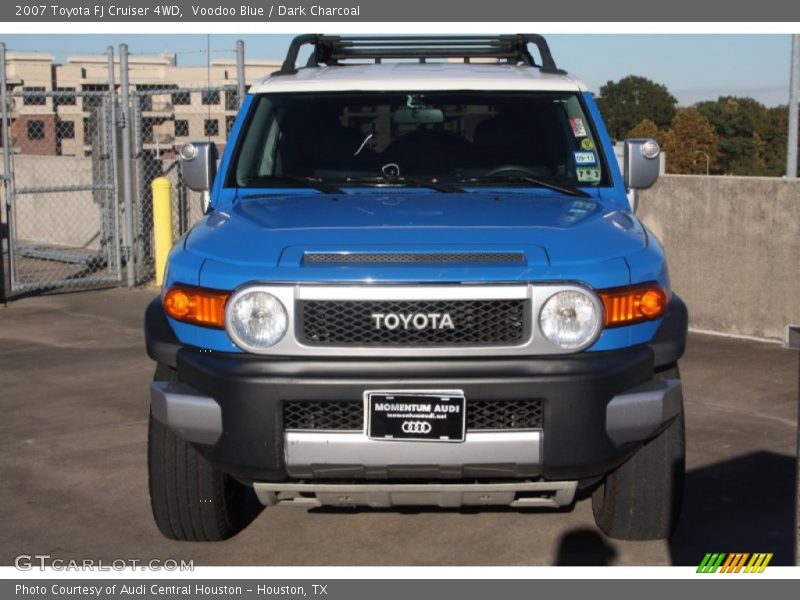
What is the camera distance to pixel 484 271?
14.1ft

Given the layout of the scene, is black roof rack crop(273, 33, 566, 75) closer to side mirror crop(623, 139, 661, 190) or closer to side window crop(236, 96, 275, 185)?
side window crop(236, 96, 275, 185)

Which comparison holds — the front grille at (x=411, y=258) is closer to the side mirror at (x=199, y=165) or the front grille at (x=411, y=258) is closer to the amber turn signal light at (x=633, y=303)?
the amber turn signal light at (x=633, y=303)

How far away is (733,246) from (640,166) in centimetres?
471

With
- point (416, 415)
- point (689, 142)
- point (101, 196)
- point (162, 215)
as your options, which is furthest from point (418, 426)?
point (689, 142)

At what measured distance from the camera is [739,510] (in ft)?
18.7

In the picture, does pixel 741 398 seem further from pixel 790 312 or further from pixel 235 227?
pixel 235 227

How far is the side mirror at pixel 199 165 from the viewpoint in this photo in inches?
226

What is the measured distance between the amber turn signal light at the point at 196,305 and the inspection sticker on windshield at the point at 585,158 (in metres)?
2.04

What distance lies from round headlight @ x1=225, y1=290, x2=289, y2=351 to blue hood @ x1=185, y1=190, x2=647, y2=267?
136 millimetres

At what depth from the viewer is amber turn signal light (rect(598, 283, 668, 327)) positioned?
4379mm

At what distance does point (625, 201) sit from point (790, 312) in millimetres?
4756

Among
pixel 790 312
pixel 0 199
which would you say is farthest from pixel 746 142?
pixel 790 312

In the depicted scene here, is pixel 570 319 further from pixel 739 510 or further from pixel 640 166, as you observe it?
pixel 739 510

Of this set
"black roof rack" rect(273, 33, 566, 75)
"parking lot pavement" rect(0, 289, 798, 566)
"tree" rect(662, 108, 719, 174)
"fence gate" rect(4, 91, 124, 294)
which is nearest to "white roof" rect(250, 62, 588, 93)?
"black roof rack" rect(273, 33, 566, 75)
